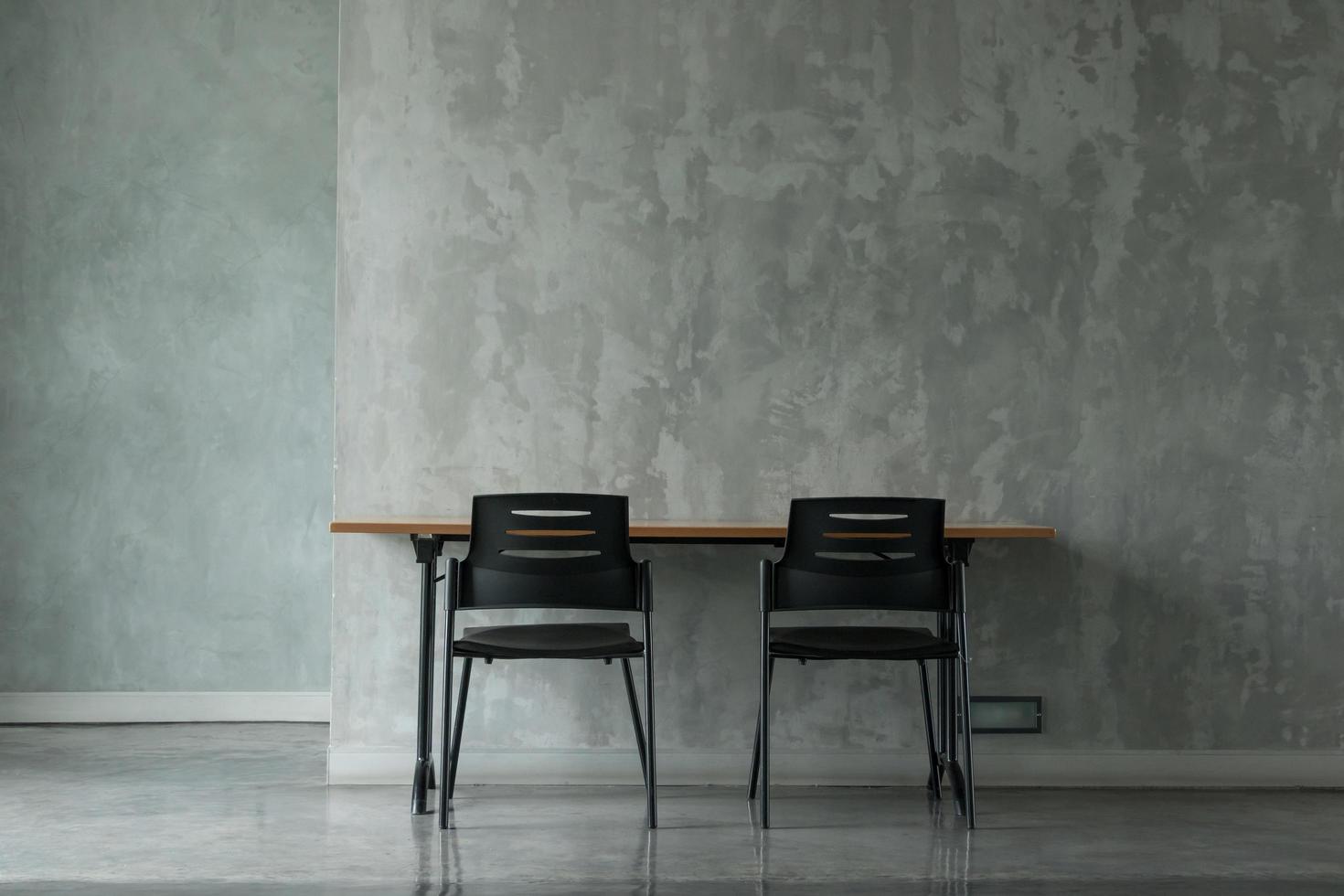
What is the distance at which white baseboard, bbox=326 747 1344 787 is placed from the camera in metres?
3.85

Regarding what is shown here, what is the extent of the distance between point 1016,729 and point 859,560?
1085mm

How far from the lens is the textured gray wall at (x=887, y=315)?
3928 millimetres

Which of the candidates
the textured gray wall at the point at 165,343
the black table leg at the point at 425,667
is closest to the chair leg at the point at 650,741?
the black table leg at the point at 425,667

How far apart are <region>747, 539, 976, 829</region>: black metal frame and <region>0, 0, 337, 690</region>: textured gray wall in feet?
7.51

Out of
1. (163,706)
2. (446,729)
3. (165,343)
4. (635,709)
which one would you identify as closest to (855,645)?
(635,709)

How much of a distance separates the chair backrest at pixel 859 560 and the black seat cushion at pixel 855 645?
0.36 ft

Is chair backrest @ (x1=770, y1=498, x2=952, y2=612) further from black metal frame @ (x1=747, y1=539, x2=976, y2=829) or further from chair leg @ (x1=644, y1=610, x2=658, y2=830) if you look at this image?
chair leg @ (x1=644, y1=610, x2=658, y2=830)

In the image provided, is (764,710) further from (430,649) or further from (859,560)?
(430,649)

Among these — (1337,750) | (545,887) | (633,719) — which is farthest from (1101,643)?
(545,887)

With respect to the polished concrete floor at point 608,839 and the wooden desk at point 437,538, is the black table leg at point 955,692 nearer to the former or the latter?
the wooden desk at point 437,538

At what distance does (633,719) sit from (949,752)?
101 cm

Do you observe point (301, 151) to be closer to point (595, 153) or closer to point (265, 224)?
point (265, 224)

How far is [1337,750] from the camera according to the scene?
3.93 m

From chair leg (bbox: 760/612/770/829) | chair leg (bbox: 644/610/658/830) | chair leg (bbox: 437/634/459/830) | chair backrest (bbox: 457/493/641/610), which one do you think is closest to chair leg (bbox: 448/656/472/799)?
chair leg (bbox: 437/634/459/830)
